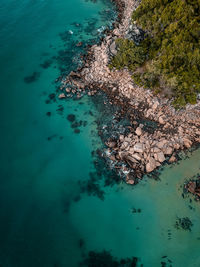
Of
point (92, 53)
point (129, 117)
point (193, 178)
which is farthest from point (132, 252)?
point (92, 53)

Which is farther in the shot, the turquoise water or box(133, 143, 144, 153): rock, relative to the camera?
box(133, 143, 144, 153): rock

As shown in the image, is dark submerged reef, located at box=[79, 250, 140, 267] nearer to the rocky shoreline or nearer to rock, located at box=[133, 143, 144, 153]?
the rocky shoreline

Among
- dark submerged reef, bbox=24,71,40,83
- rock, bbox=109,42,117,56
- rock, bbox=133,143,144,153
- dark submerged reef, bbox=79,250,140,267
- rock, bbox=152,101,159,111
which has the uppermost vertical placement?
rock, bbox=109,42,117,56

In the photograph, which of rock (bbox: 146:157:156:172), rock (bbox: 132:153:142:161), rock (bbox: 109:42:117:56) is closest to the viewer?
rock (bbox: 146:157:156:172)

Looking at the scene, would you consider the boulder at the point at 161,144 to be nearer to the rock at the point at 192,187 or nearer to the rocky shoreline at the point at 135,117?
the rocky shoreline at the point at 135,117

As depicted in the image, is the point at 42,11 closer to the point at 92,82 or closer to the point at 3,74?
the point at 3,74

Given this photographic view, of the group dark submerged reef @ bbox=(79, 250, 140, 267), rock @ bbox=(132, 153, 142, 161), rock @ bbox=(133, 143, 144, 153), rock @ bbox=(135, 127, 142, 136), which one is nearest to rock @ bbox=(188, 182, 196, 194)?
rock @ bbox=(132, 153, 142, 161)
